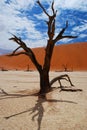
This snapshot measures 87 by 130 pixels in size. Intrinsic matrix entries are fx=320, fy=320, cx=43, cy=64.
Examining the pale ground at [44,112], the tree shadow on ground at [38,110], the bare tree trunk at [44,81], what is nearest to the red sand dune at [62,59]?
the bare tree trunk at [44,81]

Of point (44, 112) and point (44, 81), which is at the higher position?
point (44, 81)

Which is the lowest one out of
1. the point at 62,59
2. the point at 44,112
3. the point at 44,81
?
the point at 44,112

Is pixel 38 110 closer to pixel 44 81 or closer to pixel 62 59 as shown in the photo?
pixel 44 81

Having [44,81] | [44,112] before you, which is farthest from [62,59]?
[44,112]

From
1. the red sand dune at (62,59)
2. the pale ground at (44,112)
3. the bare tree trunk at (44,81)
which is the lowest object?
the pale ground at (44,112)

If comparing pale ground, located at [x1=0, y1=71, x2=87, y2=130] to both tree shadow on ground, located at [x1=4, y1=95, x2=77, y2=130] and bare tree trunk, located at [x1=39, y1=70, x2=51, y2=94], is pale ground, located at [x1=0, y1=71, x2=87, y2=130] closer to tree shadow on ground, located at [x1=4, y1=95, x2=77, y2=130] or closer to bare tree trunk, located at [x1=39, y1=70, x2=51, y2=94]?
tree shadow on ground, located at [x1=4, y1=95, x2=77, y2=130]

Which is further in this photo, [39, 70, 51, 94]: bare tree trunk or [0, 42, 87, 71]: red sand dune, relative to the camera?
[0, 42, 87, 71]: red sand dune

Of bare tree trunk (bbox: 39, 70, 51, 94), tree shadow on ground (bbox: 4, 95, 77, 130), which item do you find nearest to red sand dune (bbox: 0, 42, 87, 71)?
bare tree trunk (bbox: 39, 70, 51, 94)

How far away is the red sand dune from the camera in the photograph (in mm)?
58737

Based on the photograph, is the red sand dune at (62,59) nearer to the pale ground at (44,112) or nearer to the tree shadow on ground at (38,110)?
the pale ground at (44,112)

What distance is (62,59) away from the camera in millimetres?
64750

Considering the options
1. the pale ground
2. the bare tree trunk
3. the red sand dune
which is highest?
the red sand dune

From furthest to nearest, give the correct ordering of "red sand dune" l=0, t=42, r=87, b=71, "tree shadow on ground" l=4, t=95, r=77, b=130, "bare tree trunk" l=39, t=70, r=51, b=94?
"red sand dune" l=0, t=42, r=87, b=71 → "bare tree trunk" l=39, t=70, r=51, b=94 → "tree shadow on ground" l=4, t=95, r=77, b=130

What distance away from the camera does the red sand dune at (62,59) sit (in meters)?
58.7
